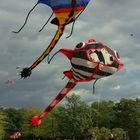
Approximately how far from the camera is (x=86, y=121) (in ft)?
355

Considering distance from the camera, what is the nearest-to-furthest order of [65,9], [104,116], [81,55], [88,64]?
[65,9] < [88,64] < [81,55] < [104,116]

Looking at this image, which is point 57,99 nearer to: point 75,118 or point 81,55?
point 81,55

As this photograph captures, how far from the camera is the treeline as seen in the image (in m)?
105

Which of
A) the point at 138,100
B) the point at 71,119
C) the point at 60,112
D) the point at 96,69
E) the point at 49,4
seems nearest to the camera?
the point at 49,4

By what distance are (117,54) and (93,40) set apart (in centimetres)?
A: 173

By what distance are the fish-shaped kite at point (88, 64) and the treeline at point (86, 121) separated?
6048 cm

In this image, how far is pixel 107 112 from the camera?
130 metres

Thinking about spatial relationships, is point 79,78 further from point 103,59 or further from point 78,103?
point 78,103

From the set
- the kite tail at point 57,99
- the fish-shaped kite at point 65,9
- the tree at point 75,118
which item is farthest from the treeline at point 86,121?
the fish-shaped kite at point 65,9

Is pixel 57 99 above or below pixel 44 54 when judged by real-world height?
below

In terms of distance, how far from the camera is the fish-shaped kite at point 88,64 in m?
31.5

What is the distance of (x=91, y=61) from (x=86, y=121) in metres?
77.4

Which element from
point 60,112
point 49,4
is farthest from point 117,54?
point 60,112

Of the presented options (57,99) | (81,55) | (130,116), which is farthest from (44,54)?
(130,116)
